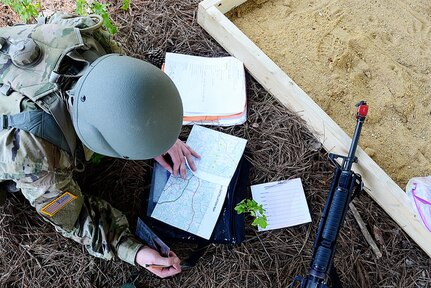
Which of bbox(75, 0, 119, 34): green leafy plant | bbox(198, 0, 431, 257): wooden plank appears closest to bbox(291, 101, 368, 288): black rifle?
bbox(198, 0, 431, 257): wooden plank

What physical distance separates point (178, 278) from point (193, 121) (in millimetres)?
785

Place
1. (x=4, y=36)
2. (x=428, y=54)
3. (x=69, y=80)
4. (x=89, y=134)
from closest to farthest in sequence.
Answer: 1. (x=89, y=134)
2. (x=69, y=80)
3. (x=4, y=36)
4. (x=428, y=54)

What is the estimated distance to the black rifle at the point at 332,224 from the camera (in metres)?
1.86

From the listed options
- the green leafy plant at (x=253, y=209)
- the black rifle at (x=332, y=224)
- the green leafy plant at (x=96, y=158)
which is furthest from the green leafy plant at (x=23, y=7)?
the black rifle at (x=332, y=224)

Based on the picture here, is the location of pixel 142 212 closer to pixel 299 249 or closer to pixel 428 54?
pixel 299 249

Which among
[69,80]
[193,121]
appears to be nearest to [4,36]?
[69,80]

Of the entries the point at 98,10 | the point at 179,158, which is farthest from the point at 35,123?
the point at 98,10

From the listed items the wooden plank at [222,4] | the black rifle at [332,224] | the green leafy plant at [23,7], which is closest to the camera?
the black rifle at [332,224]

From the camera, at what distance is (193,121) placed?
2342mm

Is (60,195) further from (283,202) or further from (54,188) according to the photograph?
(283,202)

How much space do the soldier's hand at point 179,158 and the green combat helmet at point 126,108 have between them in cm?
67

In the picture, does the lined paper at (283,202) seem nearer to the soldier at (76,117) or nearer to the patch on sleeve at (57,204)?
the soldier at (76,117)

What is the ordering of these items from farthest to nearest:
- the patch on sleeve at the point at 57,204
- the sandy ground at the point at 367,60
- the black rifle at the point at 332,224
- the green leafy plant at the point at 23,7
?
the sandy ground at the point at 367,60
the green leafy plant at the point at 23,7
the black rifle at the point at 332,224
the patch on sleeve at the point at 57,204

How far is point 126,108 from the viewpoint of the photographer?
135 cm
